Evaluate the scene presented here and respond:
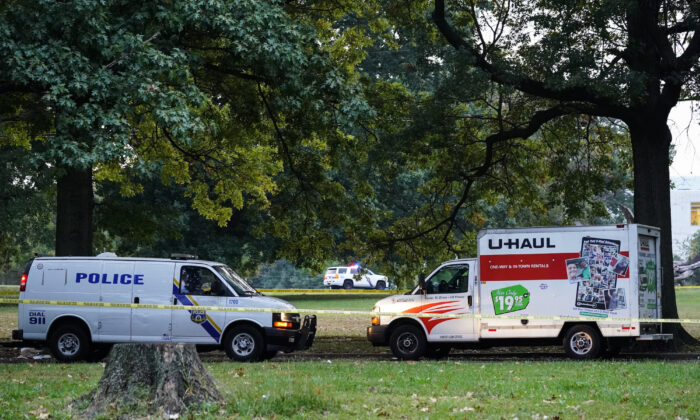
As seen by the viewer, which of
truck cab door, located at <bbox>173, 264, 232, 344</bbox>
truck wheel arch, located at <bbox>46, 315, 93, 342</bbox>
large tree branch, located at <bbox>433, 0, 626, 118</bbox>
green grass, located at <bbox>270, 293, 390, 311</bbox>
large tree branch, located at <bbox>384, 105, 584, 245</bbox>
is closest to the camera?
truck cab door, located at <bbox>173, 264, 232, 344</bbox>

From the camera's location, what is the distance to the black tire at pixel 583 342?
55.8 ft

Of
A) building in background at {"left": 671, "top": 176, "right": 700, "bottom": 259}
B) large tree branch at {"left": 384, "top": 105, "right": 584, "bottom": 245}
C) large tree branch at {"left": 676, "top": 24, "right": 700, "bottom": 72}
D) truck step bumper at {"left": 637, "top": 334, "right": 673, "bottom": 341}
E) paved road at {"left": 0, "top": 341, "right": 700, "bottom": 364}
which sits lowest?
paved road at {"left": 0, "top": 341, "right": 700, "bottom": 364}

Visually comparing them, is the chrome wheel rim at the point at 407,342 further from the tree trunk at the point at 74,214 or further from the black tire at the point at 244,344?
the tree trunk at the point at 74,214

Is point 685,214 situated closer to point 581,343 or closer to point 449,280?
point 581,343

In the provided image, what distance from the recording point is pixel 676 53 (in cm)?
2062

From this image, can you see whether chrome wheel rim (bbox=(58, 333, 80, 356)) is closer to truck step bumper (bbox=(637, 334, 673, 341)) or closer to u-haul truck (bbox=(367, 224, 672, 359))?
u-haul truck (bbox=(367, 224, 672, 359))

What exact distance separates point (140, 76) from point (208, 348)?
527 centimetres

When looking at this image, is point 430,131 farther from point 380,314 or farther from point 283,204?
point 380,314

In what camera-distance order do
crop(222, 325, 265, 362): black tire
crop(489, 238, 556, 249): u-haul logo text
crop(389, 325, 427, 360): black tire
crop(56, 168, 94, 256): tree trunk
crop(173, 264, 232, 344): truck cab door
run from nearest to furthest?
crop(222, 325, 265, 362): black tire
crop(173, 264, 232, 344): truck cab door
crop(489, 238, 556, 249): u-haul logo text
crop(389, 325, 427, 360): black tire
crop(56, 168, 94, 256): tree trunk

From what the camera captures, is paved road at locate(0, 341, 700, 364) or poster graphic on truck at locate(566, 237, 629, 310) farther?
paved road at locate(0, 341, 700, 364)

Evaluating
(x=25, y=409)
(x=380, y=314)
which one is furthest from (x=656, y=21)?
(x=25, y=409)

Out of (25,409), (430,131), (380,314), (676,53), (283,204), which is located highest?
(676,53)

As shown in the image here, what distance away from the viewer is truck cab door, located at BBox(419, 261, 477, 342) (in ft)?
57.3

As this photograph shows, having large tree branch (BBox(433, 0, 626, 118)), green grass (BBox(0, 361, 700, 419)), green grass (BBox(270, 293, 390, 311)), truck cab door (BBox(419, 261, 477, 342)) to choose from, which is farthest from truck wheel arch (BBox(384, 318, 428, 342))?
green grass (BBox(270, 293, 390, 311))
